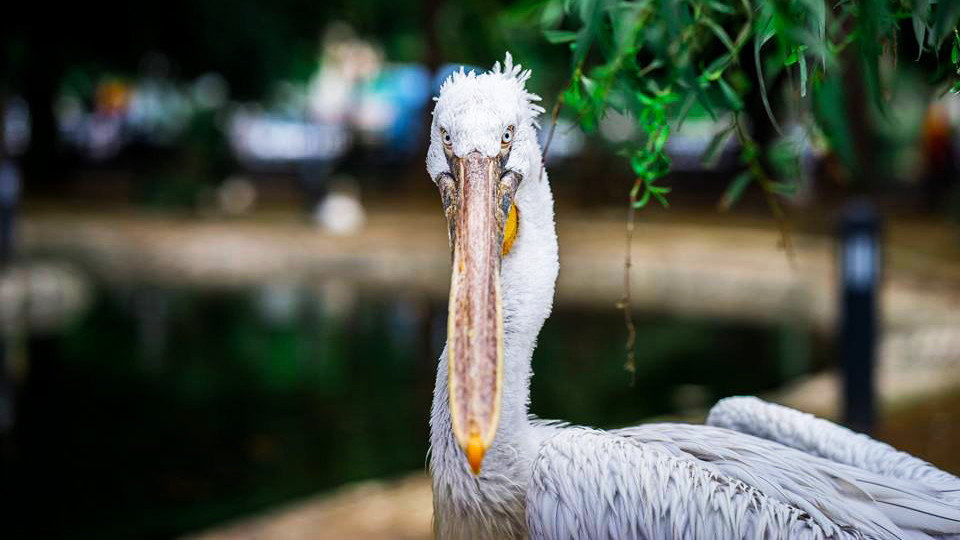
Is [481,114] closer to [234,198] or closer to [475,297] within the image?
[475,297]

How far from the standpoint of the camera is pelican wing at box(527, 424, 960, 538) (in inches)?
92.4

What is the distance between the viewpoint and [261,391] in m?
Answer: 9.11

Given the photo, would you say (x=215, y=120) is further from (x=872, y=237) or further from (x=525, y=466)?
(x=525, y=466)

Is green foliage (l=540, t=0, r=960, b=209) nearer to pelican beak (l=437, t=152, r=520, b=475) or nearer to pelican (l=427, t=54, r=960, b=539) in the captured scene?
pelican (l=427, t=54, r=960, b=539)

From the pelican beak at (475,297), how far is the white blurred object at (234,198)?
17.9 metres

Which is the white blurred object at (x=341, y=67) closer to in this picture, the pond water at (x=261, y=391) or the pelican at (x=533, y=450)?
the pond water at (x=261, y=391)

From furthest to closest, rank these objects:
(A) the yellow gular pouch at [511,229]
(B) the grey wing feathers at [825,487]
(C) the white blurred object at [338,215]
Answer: (C) the white blurred object at [338,215]
(A) the yellow gular pouch at [511,229]
(B) the grey wing feathers at [825,487]

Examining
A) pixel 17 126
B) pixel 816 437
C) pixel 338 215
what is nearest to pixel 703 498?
pixel 816 437

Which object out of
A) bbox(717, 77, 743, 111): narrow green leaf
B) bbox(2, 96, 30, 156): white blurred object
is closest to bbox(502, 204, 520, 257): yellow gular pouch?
bbox(717, 77, 743, 111): narrow green leaf

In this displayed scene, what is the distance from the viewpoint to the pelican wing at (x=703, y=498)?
2346mm

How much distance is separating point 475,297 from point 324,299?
34.9 feet

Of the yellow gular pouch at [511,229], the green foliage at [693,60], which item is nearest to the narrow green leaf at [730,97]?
the green foliage at [693,60]

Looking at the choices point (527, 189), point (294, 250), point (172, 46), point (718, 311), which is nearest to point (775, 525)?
point (527, 189)

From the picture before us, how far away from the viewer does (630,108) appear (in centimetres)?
299
